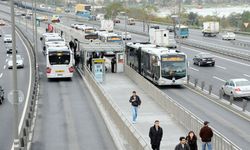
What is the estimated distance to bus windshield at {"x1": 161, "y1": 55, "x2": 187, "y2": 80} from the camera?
44.7 metres

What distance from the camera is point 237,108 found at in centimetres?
3412

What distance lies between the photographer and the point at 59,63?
48.2 meters

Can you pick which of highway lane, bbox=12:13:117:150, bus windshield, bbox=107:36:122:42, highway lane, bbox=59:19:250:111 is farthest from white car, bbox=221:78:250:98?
bus windshield, bbox=107:36:122:42

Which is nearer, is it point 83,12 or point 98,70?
point 98,70

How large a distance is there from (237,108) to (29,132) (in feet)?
44.9

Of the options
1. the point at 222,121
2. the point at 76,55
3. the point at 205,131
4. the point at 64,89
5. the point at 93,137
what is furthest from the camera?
the point at 76,55

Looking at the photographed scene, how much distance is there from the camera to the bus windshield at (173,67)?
147 feet

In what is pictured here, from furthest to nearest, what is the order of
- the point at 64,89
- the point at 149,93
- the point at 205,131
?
the point at 64,89 < the point at 149,93 < the point at 205,131

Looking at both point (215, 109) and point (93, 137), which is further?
point (215, 109)

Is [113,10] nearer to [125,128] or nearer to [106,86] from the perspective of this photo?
[106,86]

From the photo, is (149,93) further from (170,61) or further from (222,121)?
(222,121)

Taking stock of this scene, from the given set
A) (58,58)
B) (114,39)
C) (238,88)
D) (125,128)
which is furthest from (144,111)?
(114,39)

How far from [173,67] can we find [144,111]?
13.1 m

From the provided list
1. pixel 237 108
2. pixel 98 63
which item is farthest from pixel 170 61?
pixel 237 108
